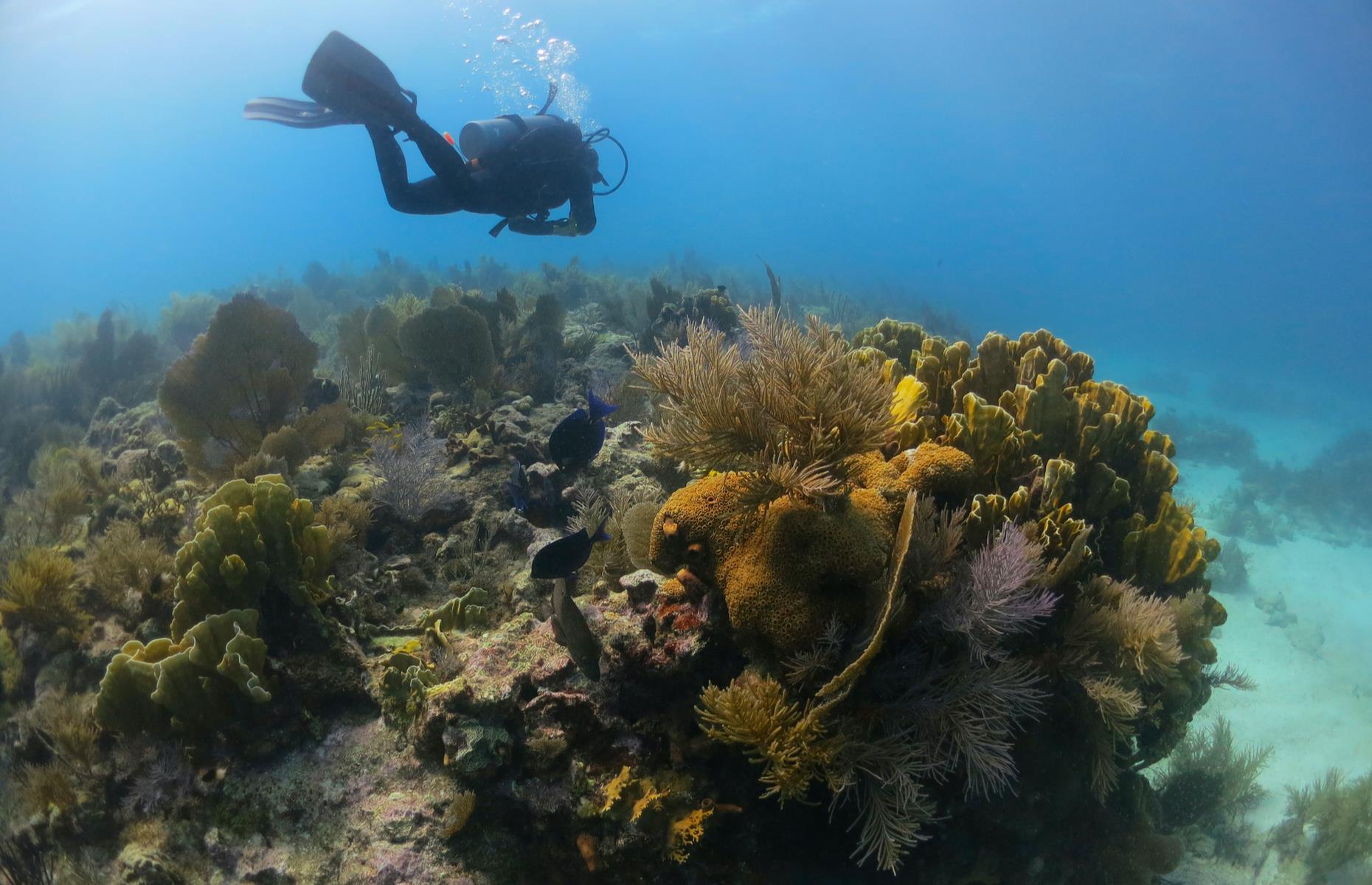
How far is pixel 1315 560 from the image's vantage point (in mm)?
15266

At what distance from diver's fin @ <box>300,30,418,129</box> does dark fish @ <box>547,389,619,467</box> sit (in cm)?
703

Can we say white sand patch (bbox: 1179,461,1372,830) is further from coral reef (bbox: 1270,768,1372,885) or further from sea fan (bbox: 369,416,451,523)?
sea fan (bbox: 369,416,451,523)

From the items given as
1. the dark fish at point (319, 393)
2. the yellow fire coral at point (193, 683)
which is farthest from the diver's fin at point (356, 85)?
the yellow fire coral at point (193, 683)

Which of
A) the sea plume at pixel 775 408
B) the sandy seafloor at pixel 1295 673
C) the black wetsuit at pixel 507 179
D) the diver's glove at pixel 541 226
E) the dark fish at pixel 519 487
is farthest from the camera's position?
the diver's glove at pixel 541 226

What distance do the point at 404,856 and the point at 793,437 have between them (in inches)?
96.9

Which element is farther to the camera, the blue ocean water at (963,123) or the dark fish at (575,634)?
the blue ocean water at (963,123)

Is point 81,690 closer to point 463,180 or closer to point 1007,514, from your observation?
point 1007,514


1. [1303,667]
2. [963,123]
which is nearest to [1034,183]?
[963,123]

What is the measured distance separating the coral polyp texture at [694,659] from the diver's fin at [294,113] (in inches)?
312

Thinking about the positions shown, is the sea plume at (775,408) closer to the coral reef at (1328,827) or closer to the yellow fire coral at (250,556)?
the yellow fire coral at (250,556)

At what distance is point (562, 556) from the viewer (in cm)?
288

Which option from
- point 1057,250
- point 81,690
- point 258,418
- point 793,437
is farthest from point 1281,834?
point 1057,250

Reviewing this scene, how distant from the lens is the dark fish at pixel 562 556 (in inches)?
111

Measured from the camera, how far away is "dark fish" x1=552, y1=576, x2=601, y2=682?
8.80ft
